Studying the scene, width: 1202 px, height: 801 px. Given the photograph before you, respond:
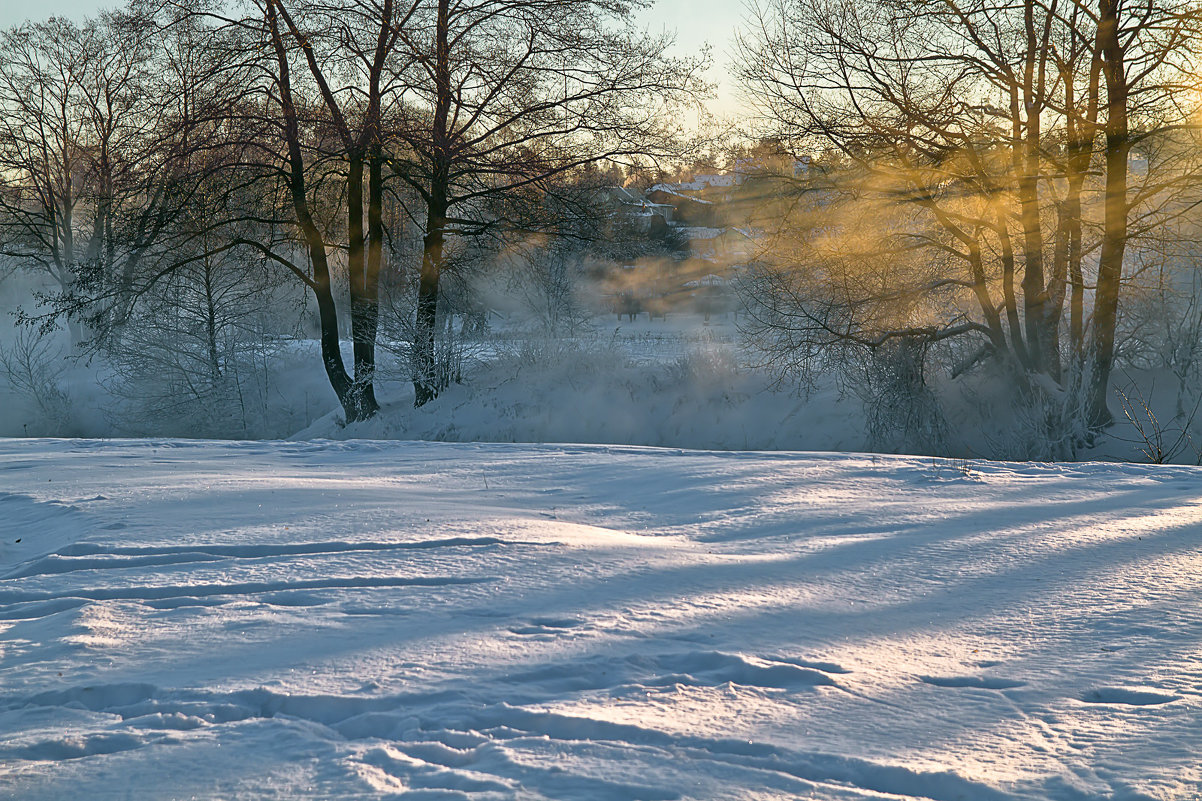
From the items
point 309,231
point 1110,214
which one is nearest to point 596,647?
point 1110,214

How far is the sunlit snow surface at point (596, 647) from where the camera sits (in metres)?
1.92

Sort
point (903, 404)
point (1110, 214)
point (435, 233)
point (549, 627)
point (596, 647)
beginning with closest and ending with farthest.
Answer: point (596, 647), point (549, 627), point (1110, 214), point (903, 404), point (435, 233)

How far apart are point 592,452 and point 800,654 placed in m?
4.77

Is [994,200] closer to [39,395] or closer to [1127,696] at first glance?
[1127,696]

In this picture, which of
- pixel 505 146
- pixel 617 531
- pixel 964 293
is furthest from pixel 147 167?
pixel 964 293

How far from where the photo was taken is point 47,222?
26.2 m

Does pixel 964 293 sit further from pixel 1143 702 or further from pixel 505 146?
pixel 1143 702

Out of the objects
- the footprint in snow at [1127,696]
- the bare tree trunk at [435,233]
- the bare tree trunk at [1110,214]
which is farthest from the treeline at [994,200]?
the footprint in snow at [1127,696]

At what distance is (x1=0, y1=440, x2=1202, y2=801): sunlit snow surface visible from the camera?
1925 millimetres

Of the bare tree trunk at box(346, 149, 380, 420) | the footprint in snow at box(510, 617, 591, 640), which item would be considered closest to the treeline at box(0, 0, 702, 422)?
the bare tree trunk at box(346, 149, 380, 420)

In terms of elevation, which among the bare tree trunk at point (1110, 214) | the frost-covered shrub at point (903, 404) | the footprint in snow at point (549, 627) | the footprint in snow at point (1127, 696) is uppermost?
the bare tree trunk at point (1110, 214)

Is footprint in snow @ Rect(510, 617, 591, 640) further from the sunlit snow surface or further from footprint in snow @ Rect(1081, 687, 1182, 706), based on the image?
footprint in snow @ Rect(1081, 687, 1182, 706)

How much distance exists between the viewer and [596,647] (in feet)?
8.65

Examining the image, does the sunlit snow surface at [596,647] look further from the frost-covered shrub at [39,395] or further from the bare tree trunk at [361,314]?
the frost-covered shrub at [39,395]
